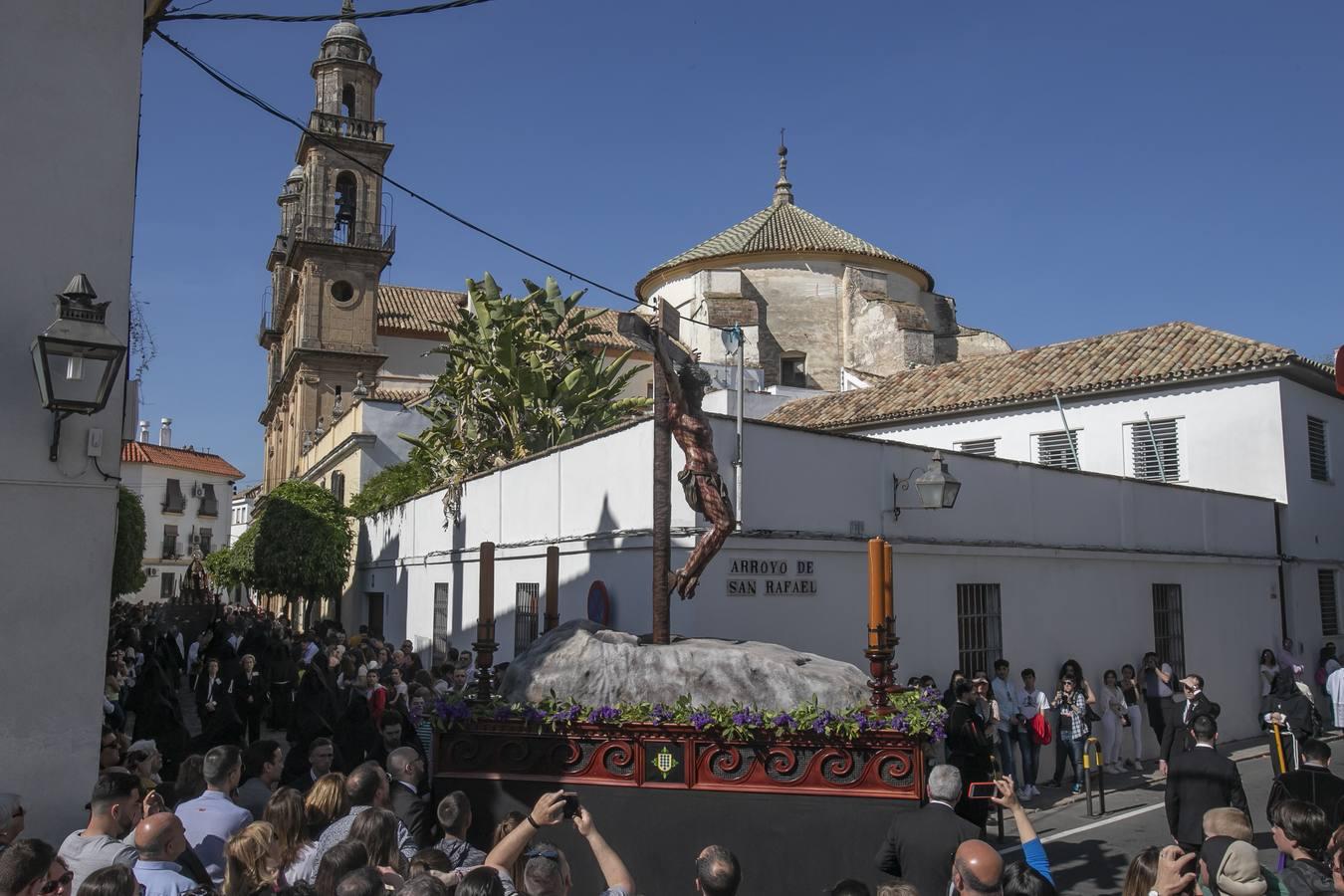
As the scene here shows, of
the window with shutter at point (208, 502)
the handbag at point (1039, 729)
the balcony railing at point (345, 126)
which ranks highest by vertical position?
the balcony railing at point (345, 126)

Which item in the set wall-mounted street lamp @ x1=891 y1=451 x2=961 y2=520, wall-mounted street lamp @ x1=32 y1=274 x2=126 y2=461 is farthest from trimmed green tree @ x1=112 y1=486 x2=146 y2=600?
wall-mounted street lamp @ x1=32 y1=274 x2=126 y2=461

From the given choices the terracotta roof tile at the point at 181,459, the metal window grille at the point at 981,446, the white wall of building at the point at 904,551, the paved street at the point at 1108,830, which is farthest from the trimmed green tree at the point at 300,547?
the terracotta roof tile at the point at 181,459

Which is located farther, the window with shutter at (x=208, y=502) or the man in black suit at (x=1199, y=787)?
the window with shutter at (x=208, y=502)

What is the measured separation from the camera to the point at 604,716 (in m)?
7.09

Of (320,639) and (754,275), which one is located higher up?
(754,275)

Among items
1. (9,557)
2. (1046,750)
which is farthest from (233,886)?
(1046,750)

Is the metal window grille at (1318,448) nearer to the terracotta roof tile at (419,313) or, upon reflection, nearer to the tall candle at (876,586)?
the tall candle at (876,586)

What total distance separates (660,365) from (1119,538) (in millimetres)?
10581

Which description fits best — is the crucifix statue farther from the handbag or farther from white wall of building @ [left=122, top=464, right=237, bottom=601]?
white wall of building @ [left=122, top=464, right=237, bottom=601]

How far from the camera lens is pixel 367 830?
14.4ft

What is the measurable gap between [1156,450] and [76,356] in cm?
1879

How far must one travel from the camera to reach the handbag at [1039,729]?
12469 millimetres

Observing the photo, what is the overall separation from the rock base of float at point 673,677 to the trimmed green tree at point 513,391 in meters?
A: 11.1

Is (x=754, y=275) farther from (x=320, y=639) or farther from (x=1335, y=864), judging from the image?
(x=1335, y=864)
